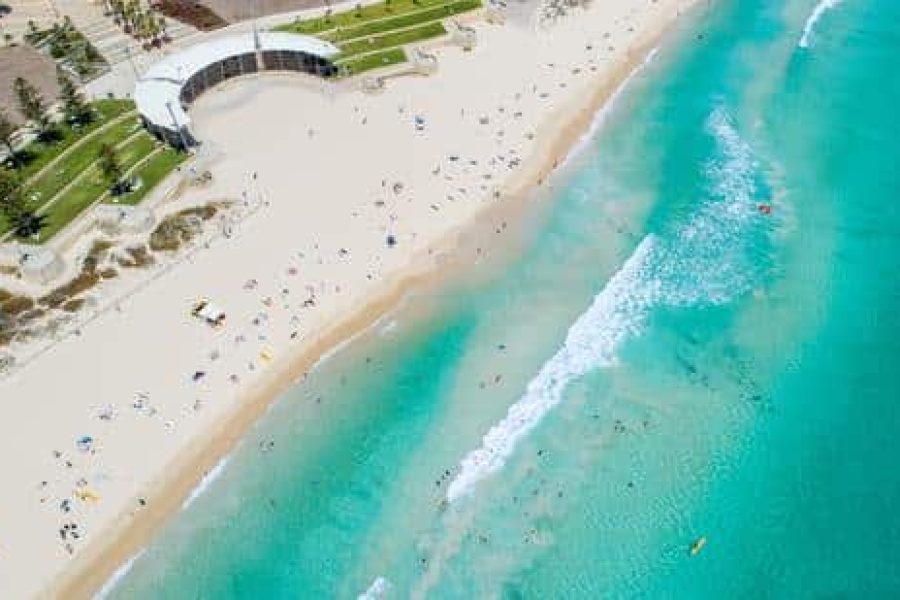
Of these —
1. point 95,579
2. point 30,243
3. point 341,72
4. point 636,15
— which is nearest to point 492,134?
point 341,72

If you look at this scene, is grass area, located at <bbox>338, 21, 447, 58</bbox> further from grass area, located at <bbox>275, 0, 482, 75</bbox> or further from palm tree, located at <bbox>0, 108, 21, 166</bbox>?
palm tree, located at <bbox>0, 108, 21, 166</bbox>

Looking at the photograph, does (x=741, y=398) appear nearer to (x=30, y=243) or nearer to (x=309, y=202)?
(x=309, y=202)

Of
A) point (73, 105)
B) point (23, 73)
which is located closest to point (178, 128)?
point (73, 105)

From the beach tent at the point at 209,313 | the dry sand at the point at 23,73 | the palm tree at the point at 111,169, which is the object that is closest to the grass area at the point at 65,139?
the dry sand at the point at 23,73

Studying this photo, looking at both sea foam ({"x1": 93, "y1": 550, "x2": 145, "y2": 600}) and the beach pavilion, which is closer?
sea foam ({"x1": 93, "y1": 550, "x2": 145, "y2": 600})

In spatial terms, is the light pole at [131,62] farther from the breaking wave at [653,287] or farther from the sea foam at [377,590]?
the sea foam at [377,590]

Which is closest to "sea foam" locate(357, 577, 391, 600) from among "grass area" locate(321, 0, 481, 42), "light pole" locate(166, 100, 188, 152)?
"light pole" locate(166, 100, 188, 152)

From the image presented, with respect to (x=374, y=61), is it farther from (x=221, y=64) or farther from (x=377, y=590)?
(x=377, y=590)
